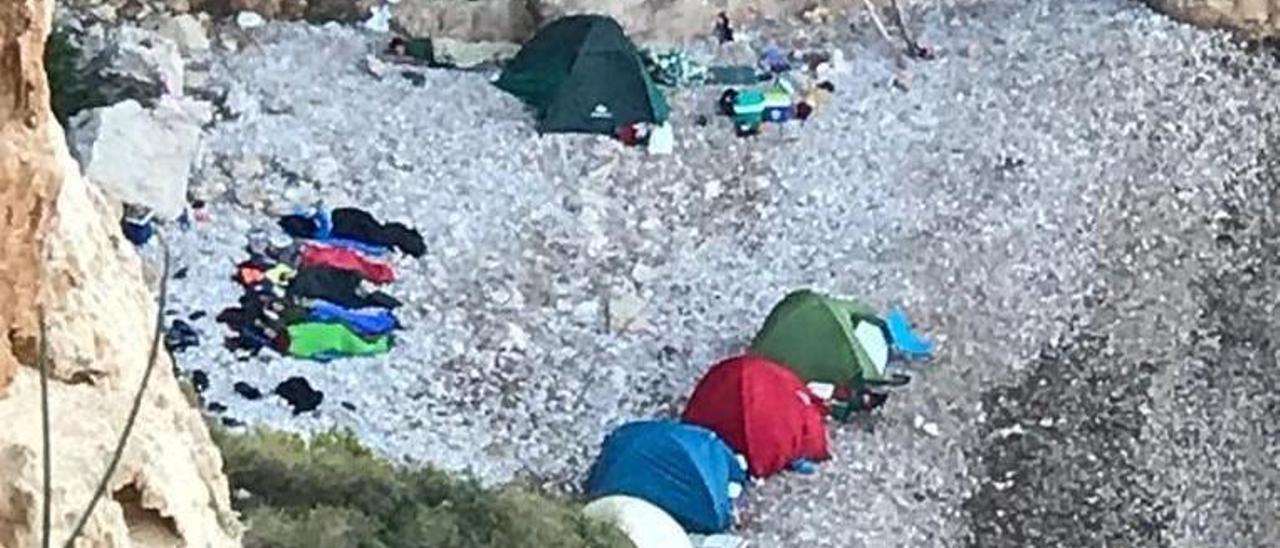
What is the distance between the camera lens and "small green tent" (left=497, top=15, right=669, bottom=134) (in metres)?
12.6

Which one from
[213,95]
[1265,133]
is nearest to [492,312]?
[213,95]

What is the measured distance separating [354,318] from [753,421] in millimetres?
1894

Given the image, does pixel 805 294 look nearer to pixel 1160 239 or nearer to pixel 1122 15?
pixel 1160 239

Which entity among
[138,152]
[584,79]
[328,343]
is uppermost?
[138,152]

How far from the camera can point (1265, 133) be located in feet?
43.6

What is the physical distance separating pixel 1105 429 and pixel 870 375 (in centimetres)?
105

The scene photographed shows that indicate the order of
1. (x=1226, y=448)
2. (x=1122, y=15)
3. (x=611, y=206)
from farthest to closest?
(x=1122, y=15) → (x=611, y=206) → (x=1226, y=448)

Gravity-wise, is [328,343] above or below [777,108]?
above

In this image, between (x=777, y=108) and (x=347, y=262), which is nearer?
(x=347, y=262)

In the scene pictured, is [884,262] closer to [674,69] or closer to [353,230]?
[674,69]

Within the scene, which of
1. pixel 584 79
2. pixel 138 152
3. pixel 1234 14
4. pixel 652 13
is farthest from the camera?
pixel 1234 14

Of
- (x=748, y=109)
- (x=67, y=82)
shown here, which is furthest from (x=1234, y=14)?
(x=67, y=82)

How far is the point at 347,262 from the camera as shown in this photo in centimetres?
1106

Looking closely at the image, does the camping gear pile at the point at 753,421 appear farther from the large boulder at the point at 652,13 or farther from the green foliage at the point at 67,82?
the green foliage at the point at 67,82
